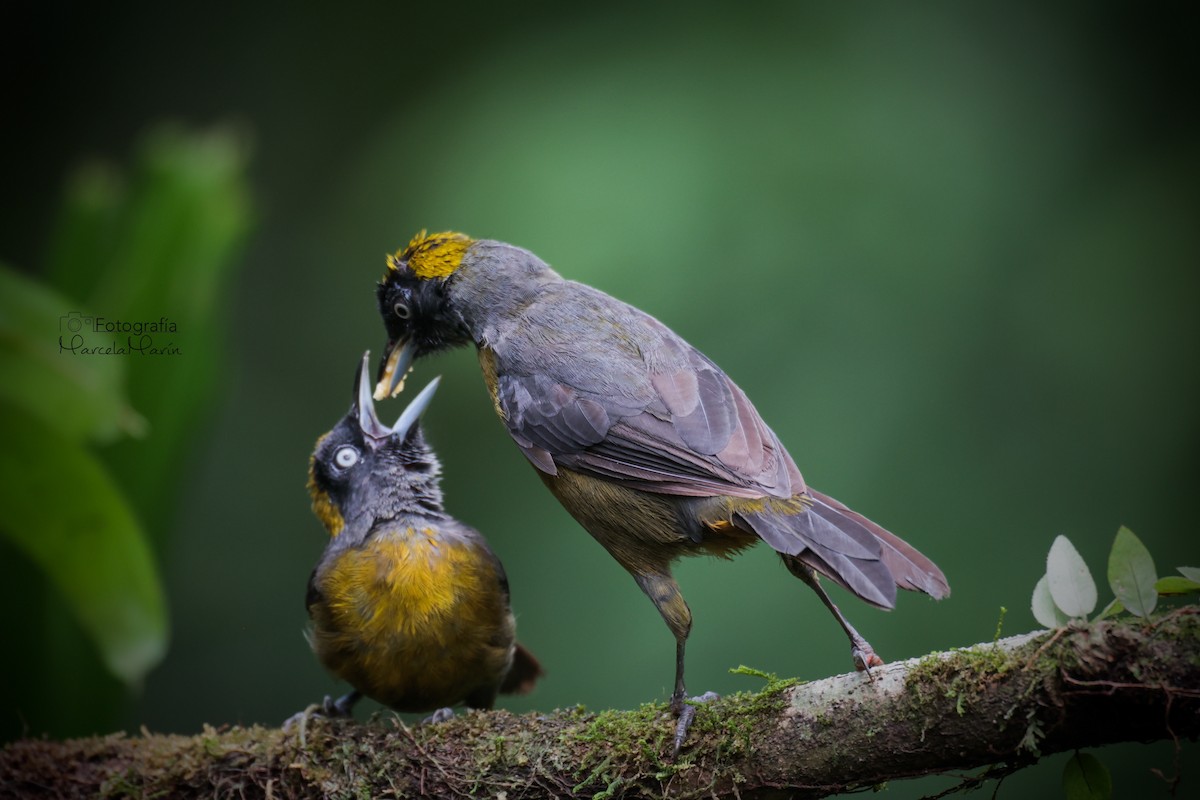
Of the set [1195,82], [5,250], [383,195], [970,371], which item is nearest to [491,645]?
[970,371]

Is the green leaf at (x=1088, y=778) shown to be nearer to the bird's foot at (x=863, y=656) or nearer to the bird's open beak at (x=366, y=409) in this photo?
the bird's foot at (x=863, y=656)

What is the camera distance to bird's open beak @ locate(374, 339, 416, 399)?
139 inches

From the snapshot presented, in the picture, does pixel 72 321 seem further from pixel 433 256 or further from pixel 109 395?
pixel 433 256

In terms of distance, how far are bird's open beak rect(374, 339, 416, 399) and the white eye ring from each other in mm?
213

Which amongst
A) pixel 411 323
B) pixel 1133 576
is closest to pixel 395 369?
pixel 411 323

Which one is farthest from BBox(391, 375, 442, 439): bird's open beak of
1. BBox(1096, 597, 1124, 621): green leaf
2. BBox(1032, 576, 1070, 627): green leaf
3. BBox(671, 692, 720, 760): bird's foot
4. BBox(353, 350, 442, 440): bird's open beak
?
BBox(1096, 597, 1124, 621): green leaf

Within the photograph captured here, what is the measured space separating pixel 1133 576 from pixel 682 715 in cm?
102

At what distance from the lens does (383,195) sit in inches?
230

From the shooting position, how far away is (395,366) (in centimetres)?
354

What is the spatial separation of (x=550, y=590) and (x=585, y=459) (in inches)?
72.1

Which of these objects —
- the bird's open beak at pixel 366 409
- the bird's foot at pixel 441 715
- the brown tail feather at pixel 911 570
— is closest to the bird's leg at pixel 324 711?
the bird's foot at pixel 441 715

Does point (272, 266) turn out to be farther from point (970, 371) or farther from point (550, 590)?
point (970, 371)

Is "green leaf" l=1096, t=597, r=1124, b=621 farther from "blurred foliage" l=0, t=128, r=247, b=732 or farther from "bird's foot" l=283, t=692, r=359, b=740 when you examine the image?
"blurred foliage" l=0, t=128, r=247, b=732

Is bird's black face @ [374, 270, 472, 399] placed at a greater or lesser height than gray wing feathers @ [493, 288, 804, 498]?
greater
